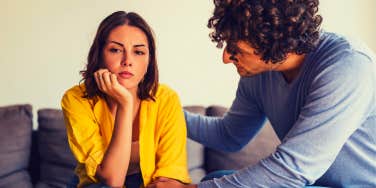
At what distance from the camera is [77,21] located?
79.0 inches

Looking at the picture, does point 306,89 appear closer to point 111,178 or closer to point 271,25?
point 271,25

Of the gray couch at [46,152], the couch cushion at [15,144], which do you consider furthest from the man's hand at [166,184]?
the couch cushion at [15,144]

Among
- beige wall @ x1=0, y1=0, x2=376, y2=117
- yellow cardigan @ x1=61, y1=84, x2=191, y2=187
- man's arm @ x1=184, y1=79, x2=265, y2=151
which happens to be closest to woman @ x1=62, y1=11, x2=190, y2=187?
yellow cardigan @ x1=61, y1=84, x2=191, y2=187

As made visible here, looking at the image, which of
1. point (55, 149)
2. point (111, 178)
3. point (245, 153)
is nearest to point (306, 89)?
point (111, 178)

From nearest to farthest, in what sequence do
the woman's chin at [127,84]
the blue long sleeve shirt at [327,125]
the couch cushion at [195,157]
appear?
1. the blue long sleeve shirt at [327,125]
2. the woman's chin at [127,84]
3. the couch cushion at [195,157]

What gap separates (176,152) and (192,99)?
0.93 metres

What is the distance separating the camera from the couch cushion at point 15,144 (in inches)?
71.7

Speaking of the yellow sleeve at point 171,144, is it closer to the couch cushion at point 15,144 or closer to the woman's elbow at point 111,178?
the woman's elbow at point 111,178

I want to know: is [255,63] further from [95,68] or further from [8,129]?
[8,129]

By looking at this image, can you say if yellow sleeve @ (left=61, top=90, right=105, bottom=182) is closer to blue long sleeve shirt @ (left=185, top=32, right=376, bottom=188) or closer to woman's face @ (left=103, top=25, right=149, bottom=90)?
woman's face @ (left=103, top=25, right=149, bottom=90)

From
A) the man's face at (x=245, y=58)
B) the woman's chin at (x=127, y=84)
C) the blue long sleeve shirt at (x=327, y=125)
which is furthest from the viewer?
the woman's chin at (x=127, y=84)

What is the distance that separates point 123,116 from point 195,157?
829 mm

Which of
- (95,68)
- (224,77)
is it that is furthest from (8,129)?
(224,77)

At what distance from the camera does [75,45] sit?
2020 mm
